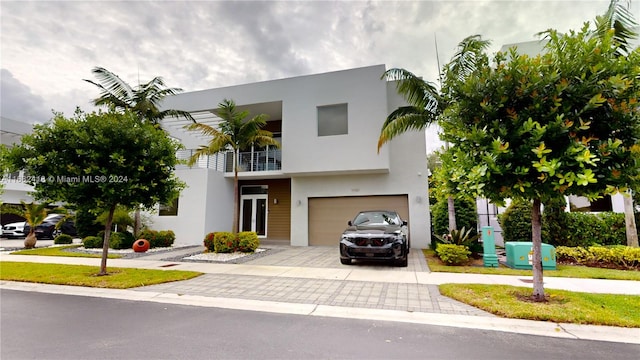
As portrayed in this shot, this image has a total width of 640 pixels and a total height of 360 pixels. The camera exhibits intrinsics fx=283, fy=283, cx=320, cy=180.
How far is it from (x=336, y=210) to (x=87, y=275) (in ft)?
30.5

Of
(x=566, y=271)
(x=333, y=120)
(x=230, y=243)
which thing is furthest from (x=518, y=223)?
(x=230, y=243)

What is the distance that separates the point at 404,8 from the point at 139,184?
9.66m

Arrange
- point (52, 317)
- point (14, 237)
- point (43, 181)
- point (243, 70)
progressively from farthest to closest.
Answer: point (14, 237) → point (243, 70) → point (43, 181) → point (52, 317)

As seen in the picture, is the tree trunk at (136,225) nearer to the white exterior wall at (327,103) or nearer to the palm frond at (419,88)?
the white exterior wall at (327,103)

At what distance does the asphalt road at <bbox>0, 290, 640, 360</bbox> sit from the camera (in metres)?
3.19

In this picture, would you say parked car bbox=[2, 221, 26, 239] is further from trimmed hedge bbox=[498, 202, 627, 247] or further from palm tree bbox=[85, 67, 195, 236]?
trimmed hedge bbox=[498, 202, 627, 247]

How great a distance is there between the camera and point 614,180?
410cm

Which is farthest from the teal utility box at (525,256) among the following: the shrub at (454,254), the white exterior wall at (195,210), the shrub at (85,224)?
the shrub at (85,224)

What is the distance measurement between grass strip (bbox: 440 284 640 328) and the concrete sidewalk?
155 mm

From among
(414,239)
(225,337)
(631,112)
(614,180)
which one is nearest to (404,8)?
(631,112)

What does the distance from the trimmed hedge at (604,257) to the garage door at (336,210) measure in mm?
5747

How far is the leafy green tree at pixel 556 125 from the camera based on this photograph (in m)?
4.00

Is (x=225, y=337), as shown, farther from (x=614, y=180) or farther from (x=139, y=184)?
(x=614, y=180)

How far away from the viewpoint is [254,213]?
15.9 meters
